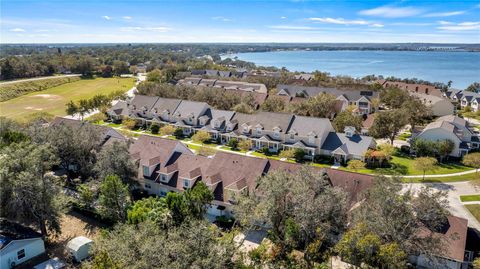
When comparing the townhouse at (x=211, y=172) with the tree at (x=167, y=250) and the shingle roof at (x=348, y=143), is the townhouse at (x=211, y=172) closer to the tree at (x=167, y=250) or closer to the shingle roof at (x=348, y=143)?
the tree at (x=167, y=250)

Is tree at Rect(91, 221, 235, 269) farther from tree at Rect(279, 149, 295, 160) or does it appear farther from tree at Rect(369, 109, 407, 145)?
tree at Rect(369, 109, 407, 145)

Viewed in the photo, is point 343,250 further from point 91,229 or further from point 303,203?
point 91,229

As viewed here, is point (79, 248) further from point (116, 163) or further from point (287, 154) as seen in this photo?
point (287, 154)

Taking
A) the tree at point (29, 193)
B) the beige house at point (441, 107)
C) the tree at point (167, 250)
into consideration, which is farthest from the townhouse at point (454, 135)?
the tree at point (29, 193)

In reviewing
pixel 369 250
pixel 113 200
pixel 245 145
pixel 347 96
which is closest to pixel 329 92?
pixel 347 96

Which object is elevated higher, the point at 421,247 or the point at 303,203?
the point at 303,203

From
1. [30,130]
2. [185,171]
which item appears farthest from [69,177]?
[185,171]
